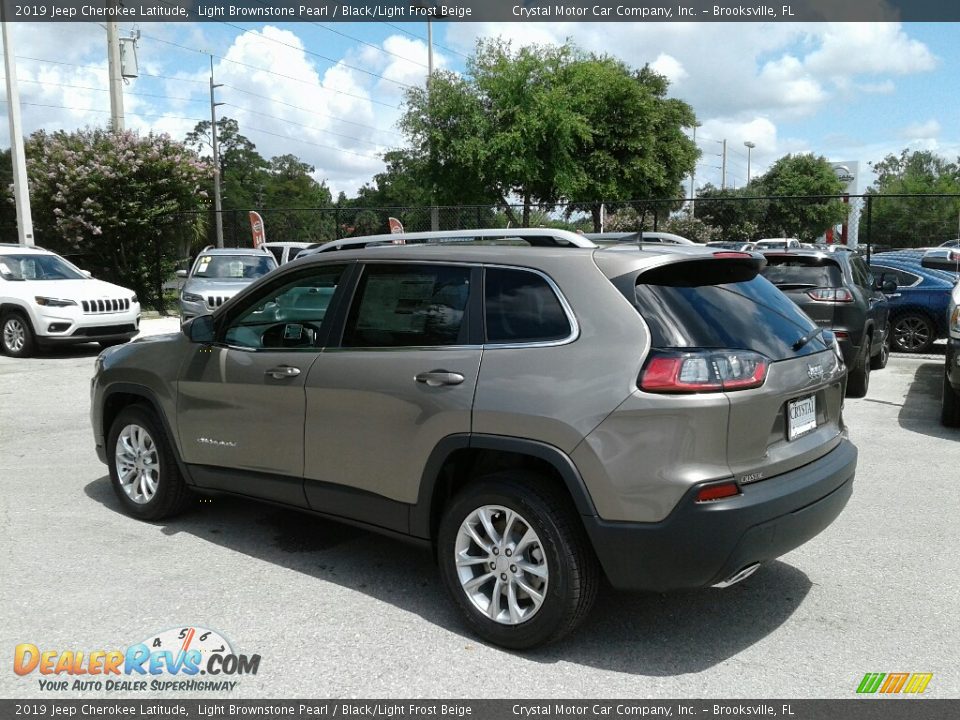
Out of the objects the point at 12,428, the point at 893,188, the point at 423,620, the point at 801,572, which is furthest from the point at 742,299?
the point at 893,188

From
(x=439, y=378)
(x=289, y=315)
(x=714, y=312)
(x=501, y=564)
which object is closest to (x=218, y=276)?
(x=289, y=315)

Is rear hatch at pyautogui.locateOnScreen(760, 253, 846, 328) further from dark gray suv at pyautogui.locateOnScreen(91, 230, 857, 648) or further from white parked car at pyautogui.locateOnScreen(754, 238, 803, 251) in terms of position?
dark gray suv at pyautogui.locateOnScreen(91, 230, 857, 648)

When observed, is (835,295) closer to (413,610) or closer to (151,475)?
(413,610)

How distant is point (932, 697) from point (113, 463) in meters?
4.70

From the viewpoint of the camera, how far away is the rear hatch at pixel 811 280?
987 cm

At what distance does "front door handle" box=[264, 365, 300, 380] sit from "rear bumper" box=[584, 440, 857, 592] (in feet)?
5.96

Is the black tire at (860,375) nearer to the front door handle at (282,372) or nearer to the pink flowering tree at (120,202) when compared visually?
the front door handle at (282,372)

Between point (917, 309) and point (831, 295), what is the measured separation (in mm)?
5499

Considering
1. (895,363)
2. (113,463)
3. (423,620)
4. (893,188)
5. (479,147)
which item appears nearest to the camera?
(423,620)

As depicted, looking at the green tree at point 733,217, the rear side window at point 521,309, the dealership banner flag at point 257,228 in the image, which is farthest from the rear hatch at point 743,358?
the green tree at point 733,217

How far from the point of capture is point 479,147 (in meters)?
27.9

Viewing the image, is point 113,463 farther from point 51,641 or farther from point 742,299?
point 742,299

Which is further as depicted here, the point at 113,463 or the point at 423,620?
the point at 113,463

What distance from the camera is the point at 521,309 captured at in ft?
12.7
